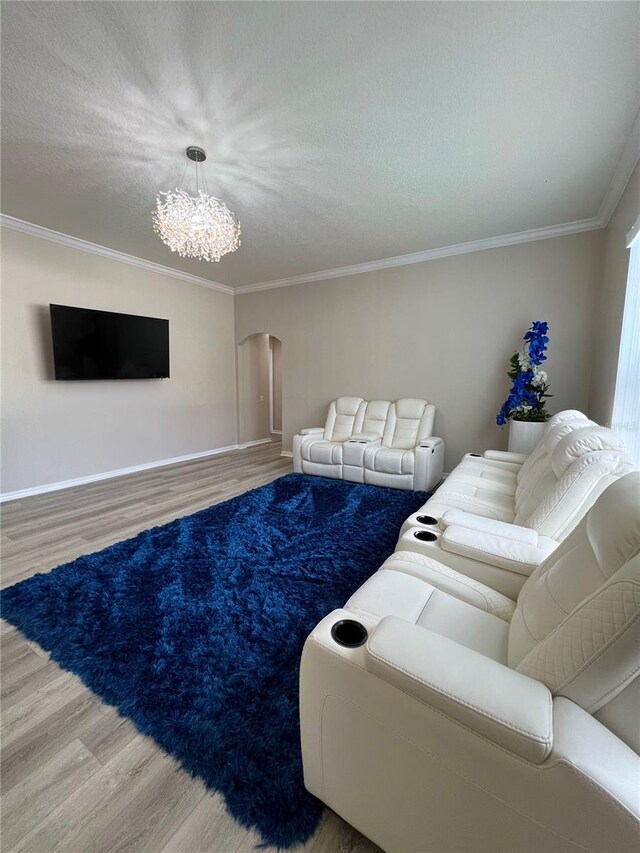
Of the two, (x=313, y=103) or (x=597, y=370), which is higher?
(x=313, y=103)

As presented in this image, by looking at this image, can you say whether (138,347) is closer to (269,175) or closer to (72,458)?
(72,458)

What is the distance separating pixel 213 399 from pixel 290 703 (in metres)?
4.83

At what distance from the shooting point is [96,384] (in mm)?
4117

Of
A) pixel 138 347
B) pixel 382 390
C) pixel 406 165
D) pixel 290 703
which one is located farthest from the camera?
pixel 382 390

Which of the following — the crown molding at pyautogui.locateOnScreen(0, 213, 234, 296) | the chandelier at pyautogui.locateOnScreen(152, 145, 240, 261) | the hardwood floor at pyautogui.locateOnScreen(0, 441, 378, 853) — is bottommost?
the hardwood floor at pyautogui.locateOnScreen(0, 441, 378, 853)

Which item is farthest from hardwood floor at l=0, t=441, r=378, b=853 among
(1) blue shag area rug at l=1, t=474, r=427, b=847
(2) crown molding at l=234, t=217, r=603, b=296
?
(2) crown molding at l=234, t=217, r=603, b=296

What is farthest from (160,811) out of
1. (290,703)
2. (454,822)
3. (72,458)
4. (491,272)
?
(491,272)

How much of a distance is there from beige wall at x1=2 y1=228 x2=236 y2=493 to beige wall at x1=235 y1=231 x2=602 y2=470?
3.78 ft

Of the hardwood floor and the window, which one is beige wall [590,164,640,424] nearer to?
the window

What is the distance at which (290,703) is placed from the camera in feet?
4.40

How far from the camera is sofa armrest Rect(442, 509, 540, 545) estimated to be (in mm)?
1449

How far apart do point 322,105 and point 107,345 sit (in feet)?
11.3

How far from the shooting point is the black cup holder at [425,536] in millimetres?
1587

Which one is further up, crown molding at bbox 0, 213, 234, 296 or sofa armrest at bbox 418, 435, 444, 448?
crown molding at bbox 0, 213, 234, 296
